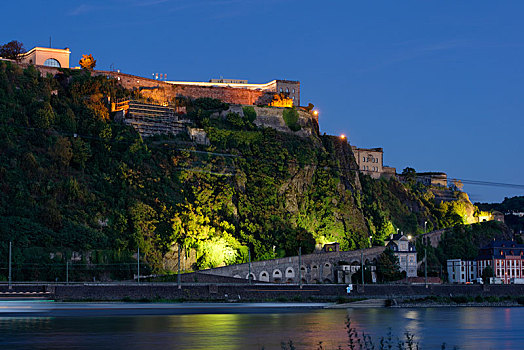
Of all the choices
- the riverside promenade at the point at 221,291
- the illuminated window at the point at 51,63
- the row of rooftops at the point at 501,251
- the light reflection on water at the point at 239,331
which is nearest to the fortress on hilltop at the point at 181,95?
the illuminated window at the point at 51,63

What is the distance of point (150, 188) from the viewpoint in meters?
80.9

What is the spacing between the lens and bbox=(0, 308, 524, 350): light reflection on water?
25.5 m

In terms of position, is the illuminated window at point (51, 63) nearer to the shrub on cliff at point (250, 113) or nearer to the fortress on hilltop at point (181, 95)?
the fortress on hilltop at point (181, 95)

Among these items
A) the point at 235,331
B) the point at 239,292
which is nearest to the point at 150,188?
the point at 239,292

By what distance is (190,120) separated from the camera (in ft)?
308

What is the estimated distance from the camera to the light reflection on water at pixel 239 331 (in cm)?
2545

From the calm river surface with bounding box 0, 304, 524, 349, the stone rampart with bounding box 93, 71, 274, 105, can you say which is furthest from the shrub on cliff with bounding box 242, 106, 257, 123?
the calm river surface with bounding box 0, 304, 524, 349

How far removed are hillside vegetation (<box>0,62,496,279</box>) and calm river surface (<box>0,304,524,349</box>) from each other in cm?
3130

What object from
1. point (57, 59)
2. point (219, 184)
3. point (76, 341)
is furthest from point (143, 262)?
point (76, 341)

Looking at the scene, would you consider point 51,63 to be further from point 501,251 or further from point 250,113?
point 501,251

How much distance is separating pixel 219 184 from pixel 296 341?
60.5 meters

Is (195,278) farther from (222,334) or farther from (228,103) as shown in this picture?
(222,334)

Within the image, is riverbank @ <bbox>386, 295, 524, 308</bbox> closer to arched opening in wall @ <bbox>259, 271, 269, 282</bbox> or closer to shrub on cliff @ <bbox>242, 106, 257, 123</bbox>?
arched opening in wall @ <bbox>259, 271, 269, 282</bbox>

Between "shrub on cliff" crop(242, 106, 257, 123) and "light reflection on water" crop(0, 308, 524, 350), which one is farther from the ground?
"shrub on cliff" crop(242, 106, 257, 123)
